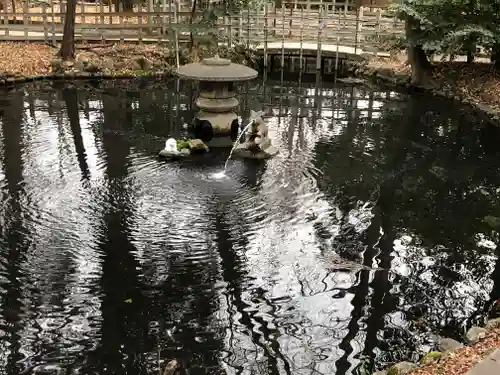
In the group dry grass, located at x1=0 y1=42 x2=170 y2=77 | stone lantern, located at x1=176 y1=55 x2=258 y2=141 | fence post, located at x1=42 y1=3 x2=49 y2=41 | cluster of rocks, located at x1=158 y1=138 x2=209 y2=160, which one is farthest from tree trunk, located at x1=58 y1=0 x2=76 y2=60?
cluster of rocks, located at x1=158 y1=138 x2=209 y2=160

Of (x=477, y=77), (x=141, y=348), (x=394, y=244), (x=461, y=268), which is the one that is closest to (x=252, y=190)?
(x=394, y=244)

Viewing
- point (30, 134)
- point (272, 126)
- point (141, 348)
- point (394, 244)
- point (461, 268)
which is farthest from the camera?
point (272, 126)

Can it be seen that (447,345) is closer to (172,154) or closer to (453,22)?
(172,154)

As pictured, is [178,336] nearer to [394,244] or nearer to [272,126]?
[394,244]

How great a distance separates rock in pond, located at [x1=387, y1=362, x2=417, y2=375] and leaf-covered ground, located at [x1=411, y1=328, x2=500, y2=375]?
227 mm

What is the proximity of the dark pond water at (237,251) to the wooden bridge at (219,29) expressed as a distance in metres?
10.6

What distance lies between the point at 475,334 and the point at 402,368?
50.7 inches

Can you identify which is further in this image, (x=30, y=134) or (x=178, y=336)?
(x=30, y=134)

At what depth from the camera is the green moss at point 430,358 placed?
6.07 m

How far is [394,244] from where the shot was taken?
370 inches

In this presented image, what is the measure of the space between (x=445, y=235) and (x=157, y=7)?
23297mm

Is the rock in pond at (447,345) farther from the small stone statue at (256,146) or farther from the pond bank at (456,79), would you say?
the pond bank at (456,79)

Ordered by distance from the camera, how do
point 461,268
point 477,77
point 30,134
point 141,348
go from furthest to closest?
point 477,77, point 30,134, point 461,268, point 141,348

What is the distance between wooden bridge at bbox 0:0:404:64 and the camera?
24812 millimetres
